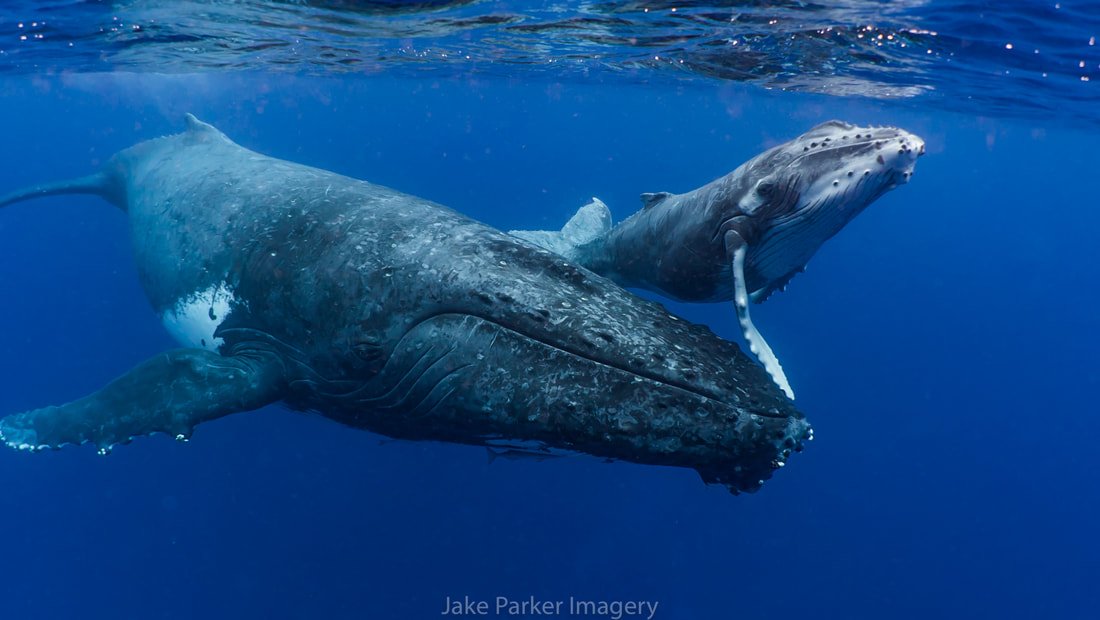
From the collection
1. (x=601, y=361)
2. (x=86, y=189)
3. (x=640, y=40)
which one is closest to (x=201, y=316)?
(x=601, y=361)

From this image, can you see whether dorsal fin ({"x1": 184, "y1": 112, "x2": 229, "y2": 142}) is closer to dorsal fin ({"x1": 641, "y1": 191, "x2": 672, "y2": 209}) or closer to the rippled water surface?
the rippled water surface

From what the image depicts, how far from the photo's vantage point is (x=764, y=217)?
6.08 meters

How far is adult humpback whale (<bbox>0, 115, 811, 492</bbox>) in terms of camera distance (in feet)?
15.5

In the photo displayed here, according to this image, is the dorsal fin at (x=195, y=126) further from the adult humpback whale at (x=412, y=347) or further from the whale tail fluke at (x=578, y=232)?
the whale tail fluke at (x=578, y=232)

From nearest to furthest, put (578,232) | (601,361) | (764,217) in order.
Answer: (601,361) < (764,217) < (578,232)

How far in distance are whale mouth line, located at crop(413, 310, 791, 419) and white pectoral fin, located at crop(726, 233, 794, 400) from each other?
0.58m

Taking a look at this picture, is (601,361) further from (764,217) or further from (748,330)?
(764,217)

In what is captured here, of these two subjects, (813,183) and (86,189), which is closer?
(813,183)

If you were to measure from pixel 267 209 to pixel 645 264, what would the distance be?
4.55 meters

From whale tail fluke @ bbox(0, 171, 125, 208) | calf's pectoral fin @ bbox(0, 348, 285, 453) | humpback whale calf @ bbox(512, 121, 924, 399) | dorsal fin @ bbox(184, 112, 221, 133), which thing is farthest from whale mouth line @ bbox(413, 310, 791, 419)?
whale tail fluke @ bbox(0, 171, 125, 208)

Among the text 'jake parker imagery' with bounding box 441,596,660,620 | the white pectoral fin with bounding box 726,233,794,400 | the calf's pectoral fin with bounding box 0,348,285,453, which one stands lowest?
the text 'jake parker imagery' with bounding box 441,596,660,620

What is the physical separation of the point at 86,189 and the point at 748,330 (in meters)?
16.4

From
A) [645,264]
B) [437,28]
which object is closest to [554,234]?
[645,264]

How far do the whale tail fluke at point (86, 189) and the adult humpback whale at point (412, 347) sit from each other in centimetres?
725
